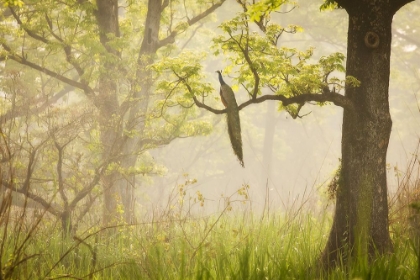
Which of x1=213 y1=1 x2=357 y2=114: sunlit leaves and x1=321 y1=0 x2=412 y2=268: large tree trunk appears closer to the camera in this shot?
x1=321 y1=0 x2=412 y2=268: large tree trunk

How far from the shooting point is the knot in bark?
3522mm

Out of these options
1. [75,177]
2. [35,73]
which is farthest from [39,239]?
[35,73]

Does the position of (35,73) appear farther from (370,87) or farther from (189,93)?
(370,87)

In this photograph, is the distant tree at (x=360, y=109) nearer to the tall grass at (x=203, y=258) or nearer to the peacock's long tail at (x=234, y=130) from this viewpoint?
the peacock's long tail at (x=234, y=130)

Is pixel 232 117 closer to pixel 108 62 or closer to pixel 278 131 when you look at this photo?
pixel 108 62

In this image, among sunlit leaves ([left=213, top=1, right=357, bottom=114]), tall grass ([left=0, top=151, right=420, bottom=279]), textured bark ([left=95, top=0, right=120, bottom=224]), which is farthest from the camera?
textured bark ([left=95, top=0, right=120, bottom=224])

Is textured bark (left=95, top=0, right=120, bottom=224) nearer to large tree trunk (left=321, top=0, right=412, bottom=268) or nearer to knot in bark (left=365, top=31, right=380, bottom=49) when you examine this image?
large tree trunk (left=321, top=0, right=412, bottom=268)

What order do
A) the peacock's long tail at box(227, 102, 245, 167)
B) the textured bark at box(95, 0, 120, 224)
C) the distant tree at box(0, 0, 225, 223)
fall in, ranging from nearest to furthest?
the peacock's long tail at box(227, 102, 245, 167)
the distant tree at box(0, 0, 225, 223)
the textured bark at box(95, 0, 120, 224)

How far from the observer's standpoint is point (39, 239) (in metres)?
4.76

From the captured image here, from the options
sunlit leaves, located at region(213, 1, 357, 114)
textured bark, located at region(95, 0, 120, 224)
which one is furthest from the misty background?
sunlit leaves, located at region(213, 1, 357, 114)

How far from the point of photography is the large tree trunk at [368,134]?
352cm

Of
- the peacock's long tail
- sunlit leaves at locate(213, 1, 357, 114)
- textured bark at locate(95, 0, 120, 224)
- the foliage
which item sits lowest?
the foliage

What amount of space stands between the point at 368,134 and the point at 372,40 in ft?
2.96

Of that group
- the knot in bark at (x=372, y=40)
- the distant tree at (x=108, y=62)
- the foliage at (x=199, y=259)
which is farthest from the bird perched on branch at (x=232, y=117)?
the distant tree at (x=108, y=62)
